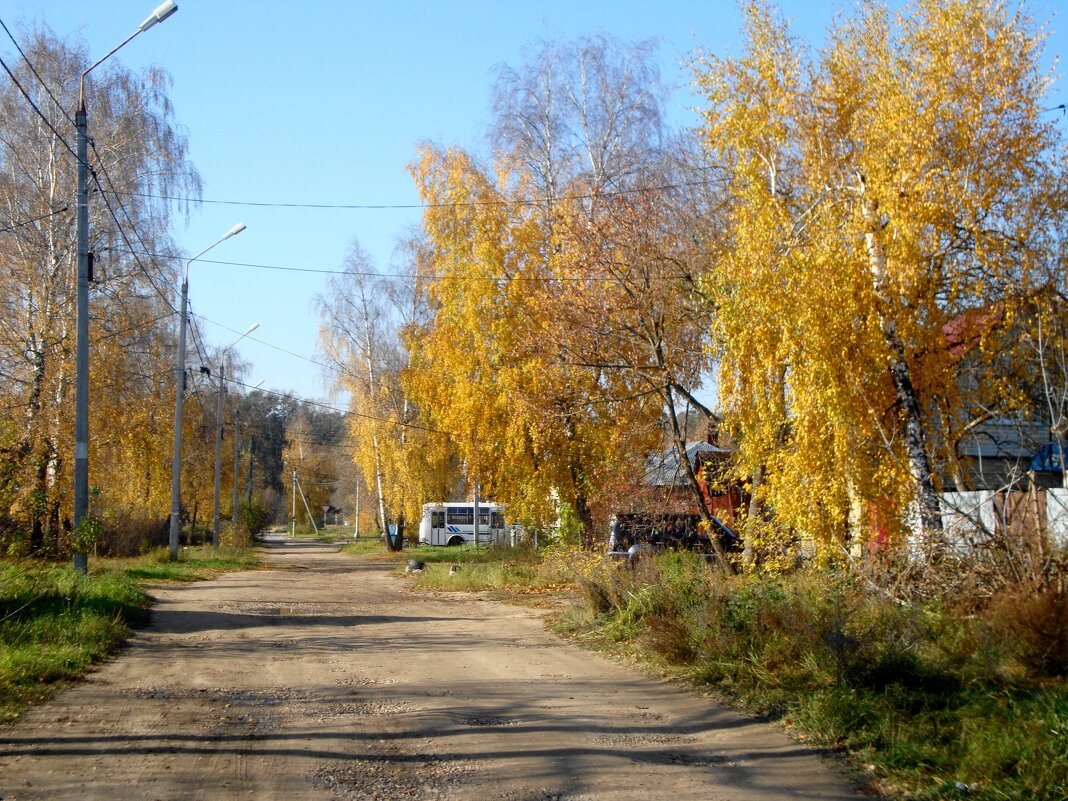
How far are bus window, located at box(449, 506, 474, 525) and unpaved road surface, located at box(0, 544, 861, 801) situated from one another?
135 feet

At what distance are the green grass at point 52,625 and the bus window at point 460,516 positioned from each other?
1427 inches

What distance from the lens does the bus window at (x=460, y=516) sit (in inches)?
2109

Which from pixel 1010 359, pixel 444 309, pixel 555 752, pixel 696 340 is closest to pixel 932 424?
pixel 1010 359

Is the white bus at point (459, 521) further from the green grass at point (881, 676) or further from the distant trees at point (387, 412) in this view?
the green grass at point (881, 676)

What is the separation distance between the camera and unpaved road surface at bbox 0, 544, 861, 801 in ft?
19.9

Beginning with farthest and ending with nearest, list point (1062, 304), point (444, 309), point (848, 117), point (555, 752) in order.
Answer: point (444, 309) < point (848, 117) < point (1062, 304) < point (555, 752)

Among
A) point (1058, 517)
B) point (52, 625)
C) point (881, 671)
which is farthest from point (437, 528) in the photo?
point (881, 671)

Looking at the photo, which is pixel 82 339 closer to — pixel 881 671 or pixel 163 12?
pixel 163 12

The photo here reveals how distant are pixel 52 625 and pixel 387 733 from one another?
235 inches

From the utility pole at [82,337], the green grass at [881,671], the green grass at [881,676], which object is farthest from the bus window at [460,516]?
the green grass at [881,676]

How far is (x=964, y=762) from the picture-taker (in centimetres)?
622

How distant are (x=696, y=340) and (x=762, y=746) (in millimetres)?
10639

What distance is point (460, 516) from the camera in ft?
176

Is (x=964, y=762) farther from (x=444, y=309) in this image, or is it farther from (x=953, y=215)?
(x=444, y=309)
